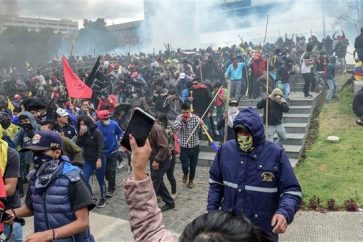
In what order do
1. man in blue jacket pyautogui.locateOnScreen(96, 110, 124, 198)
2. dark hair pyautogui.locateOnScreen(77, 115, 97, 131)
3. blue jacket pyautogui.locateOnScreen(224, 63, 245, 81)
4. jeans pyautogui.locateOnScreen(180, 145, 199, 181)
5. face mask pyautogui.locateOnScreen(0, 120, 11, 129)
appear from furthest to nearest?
blue jacket pyautogui.locateOnScreen(224, 63, 245, 81), face mask pyautogui.locateOnScreen(0, 120, 11, 129), jeans pyautogui.locateOnScreen(180, 145, 199, 181), man in blue jacket pyautogui.locateOnScreen(96, 110, 124, 198), dark hair pyautogui.locateOnScreen(77, 115, 97, 131)

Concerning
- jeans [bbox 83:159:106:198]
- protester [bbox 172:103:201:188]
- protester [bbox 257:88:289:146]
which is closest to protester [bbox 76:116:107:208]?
jeans [bbox 83:159:106:198]

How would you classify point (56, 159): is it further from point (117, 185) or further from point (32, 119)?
point (117, 185)

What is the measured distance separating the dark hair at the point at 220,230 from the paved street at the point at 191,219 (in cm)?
477

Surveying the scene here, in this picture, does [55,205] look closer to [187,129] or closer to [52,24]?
[187,129]

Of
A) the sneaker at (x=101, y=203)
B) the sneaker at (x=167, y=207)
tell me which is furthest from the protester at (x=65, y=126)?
the sneaker at (x=167, y=207)

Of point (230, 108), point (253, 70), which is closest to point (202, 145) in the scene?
point (230, 108)

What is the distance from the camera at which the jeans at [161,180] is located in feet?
21.7

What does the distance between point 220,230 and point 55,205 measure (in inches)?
79.6

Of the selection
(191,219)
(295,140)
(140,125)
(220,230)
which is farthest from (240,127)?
(295,140)

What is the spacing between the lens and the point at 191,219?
6.59 metres

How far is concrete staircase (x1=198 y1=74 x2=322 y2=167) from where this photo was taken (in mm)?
9516

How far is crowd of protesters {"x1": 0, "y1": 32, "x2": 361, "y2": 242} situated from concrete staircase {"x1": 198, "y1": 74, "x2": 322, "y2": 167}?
35 cm

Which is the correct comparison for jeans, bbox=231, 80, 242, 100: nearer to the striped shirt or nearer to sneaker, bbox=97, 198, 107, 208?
the striped shirt

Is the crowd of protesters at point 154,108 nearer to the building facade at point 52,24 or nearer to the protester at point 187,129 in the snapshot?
the protester at point 187,129
